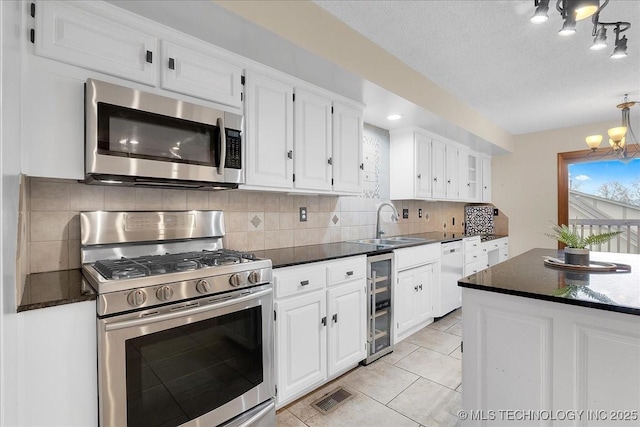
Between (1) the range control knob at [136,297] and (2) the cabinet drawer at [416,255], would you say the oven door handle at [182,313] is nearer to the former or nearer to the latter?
(1) the range control knob at [136,297]

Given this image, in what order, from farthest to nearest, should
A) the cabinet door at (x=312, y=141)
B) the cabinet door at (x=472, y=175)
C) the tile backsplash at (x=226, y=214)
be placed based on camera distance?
the cabinet door at (x=472, y=175) → the cabinet door at (x=312, y=141) → the tile backsplash at (x=226, y=214)

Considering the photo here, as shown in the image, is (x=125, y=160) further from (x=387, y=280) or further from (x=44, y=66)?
(x=387, y=280)

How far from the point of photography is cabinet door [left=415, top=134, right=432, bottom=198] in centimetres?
352

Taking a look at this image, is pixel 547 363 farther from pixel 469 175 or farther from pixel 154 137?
pixel 469 175

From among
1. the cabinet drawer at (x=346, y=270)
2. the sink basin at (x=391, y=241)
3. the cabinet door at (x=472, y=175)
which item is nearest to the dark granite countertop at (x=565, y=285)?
the cabinet drawer at (x=346, y=270)

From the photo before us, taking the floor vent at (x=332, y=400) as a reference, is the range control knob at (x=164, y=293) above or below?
above

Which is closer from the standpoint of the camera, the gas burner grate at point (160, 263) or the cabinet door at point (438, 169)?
the gas burner grate at point (160, 263)

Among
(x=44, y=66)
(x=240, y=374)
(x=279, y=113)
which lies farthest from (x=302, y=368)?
(x=44, y=66)

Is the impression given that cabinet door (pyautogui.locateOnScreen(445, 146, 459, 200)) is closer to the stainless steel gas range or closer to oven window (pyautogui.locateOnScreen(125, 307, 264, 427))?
the stainless steel gas range

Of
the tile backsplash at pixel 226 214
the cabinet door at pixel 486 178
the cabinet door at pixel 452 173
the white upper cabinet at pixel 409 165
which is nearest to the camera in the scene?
the tile backsplash at pixel 226 214

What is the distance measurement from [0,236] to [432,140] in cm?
392

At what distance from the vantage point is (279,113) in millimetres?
2086

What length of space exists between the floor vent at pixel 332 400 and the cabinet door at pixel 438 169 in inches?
99.8

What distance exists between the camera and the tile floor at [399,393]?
1806mm
